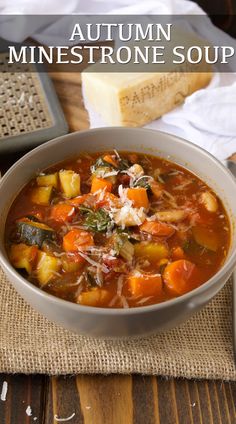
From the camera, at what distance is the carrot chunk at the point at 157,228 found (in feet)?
7.02

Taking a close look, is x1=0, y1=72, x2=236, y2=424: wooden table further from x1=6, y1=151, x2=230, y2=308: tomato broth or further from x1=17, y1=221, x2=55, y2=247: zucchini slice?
x1=17, y1=221, x2=55, y2=247: zucchini slice

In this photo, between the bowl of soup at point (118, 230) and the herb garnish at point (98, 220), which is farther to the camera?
the herb garnish at point (98, 220)

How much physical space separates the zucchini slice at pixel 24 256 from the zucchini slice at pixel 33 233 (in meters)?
0.03

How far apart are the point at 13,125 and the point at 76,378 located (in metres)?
1.46

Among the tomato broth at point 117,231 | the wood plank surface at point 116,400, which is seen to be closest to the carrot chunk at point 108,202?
the tomato broth at point 117,231

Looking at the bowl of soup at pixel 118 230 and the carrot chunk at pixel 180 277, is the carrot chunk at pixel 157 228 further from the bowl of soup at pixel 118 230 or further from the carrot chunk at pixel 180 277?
the carrot chunk at pixel 180 277

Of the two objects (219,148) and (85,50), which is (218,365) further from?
(85,50)

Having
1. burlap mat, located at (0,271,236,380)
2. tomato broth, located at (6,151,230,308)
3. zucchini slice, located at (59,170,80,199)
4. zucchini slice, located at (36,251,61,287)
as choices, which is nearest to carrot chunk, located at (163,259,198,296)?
tomato broth, located at (6,151,230,308)

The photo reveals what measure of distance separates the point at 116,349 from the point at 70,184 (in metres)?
0.63

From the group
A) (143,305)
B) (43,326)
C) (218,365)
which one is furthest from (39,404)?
(218,365)

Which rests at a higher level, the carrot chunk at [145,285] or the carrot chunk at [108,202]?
the carrot chunk at [108,202]

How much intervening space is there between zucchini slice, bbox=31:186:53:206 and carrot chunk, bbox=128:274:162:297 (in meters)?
0.51

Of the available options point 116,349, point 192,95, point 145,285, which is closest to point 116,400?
point 116,349

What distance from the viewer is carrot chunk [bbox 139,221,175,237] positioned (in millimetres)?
2139
